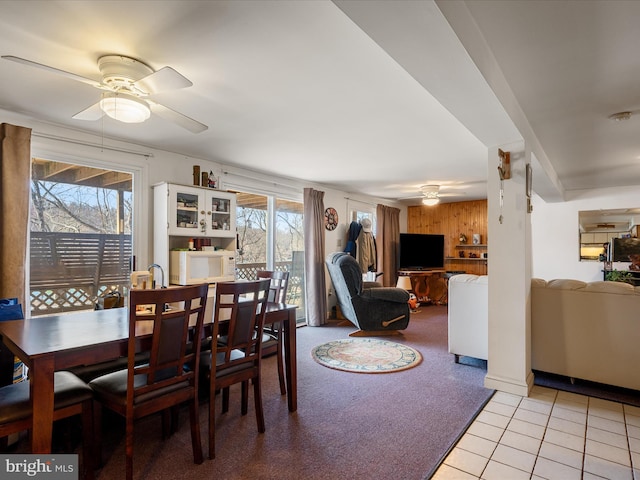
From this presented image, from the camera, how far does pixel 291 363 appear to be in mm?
2502

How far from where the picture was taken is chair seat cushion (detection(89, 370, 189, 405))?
1726 mm

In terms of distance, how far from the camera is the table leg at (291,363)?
2502mm

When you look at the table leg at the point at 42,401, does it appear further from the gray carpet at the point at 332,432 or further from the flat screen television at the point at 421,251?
the flat screen television at the point at 421,251

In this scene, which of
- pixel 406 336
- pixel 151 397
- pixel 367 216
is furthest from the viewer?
pixel 367 216

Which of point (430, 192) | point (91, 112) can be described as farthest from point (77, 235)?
point (430, 192)

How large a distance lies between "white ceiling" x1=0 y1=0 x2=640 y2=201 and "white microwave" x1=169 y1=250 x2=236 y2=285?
1.11 metres

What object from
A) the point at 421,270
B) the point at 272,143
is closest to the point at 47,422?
the point at 272,143

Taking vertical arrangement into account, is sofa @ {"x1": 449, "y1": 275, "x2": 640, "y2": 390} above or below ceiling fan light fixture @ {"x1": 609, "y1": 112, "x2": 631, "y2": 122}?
below

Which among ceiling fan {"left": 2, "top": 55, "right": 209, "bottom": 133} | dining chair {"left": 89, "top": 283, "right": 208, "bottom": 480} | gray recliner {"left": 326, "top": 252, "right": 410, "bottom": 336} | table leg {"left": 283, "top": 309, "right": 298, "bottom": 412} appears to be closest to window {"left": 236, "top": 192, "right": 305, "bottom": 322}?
gray recliner {"left": 326, "top": 252, "right": 410, "bottom": 336}

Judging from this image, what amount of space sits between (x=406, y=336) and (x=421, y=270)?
9.11 ft

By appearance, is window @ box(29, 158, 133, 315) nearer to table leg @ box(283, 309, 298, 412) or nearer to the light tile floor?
table leg @ box(283, 309, 298, 412)

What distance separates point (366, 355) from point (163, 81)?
3153mm

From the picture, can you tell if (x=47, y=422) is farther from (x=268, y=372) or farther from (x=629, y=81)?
(x=629, y=81)

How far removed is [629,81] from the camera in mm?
2174
